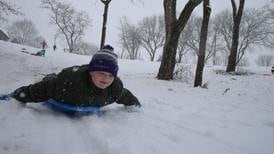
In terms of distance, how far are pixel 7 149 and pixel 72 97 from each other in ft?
2.82

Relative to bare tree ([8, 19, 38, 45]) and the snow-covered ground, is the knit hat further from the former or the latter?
bare tree ([8, 19, 38, 45])

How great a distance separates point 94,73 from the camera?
7.82ft

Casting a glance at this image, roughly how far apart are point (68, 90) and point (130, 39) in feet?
150

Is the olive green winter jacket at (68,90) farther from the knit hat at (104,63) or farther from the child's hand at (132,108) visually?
the child's hand at (132,108)

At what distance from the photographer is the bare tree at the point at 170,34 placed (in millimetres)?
6824

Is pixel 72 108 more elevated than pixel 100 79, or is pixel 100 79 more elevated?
pixel 100 79

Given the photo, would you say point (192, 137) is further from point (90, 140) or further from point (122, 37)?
point (122, 37)

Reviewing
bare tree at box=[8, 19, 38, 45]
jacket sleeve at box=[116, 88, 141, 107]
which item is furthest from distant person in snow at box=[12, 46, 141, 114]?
bare tree at box=[8, 19, 38, 45]

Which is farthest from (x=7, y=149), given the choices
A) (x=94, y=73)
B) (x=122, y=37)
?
(x=122, y=37)

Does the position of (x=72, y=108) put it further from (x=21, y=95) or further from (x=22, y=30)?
(x=22, y=30)

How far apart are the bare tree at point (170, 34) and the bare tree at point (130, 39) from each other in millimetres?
37928

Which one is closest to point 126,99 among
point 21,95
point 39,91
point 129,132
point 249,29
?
point 129,132

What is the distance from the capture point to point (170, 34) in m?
7.10

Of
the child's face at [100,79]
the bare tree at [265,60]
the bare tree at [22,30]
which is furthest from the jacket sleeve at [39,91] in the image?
the bare tree at [265,60]
